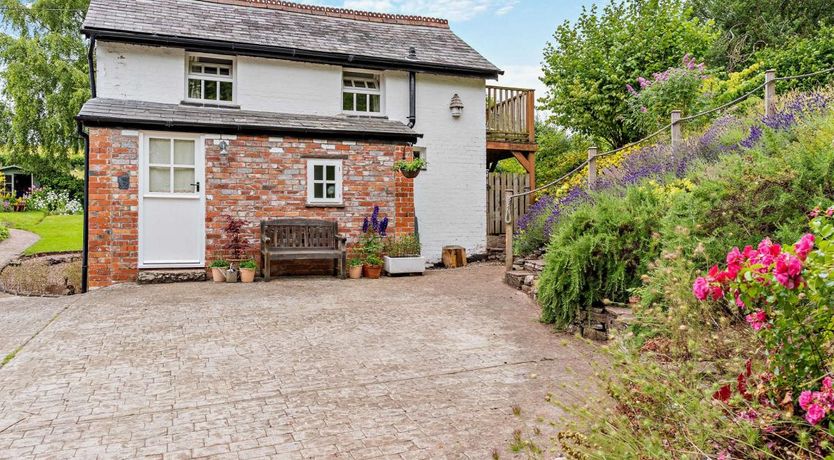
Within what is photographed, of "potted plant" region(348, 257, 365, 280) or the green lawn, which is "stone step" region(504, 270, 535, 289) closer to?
"potted plant" region(348, 257, 365, 280)

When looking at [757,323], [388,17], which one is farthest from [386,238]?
[757,323]

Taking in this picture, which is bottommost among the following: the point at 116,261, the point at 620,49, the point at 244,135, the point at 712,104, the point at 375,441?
the point at 375,441

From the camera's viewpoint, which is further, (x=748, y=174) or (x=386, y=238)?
(x=386, y=238)

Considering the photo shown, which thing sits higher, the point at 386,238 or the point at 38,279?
the point at 386,238

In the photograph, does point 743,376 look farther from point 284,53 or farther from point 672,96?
point 284,53

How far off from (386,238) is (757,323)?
324 inches

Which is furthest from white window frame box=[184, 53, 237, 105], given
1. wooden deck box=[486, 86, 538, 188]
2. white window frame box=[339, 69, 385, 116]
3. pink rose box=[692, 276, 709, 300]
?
pink rose box=[692, 276, 709, 300]

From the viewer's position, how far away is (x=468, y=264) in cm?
1143

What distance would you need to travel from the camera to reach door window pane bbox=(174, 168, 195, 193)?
892cm

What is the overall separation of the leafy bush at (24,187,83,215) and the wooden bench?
1772cm

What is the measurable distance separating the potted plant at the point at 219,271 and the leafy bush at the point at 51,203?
57.4ft

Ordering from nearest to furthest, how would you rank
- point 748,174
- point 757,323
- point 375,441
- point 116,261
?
point 757,323
point 375,441
point 748,174
point 116,261

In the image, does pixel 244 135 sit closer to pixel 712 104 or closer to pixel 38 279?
pixel 38 279

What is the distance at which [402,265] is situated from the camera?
31.7ft
